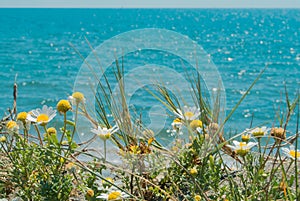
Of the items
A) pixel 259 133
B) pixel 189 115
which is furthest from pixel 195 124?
pixel 259 133

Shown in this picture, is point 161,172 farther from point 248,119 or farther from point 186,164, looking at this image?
point 248,119

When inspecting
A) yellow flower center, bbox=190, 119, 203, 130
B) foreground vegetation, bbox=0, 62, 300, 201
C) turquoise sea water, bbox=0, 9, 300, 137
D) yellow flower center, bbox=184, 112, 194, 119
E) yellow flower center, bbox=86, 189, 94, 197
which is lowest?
yellow flower center, bbox=86, 189, 94, 197

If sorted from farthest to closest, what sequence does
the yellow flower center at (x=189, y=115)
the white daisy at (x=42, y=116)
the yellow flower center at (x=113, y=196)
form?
the yellow flower center at (x=189, y=115) < the white daisy at (x=42, y=116) < the yellow flower center at (x=113, y=196)

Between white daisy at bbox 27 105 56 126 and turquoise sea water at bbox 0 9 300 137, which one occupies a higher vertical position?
turquoise sea water at bbox 0 9 300 137

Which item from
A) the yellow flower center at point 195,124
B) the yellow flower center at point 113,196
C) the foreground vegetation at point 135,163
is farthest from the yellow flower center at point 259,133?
the yellow flower center at point 113,196

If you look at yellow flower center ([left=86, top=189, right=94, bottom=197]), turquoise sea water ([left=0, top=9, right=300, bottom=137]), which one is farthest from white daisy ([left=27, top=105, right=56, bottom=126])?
turquoise sea water ([left=0, top=9, right=300, bottom=137])

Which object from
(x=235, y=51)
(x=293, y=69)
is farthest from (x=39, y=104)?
(x=235, y=51)

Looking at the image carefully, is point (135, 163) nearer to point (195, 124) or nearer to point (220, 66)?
point (195, 124)

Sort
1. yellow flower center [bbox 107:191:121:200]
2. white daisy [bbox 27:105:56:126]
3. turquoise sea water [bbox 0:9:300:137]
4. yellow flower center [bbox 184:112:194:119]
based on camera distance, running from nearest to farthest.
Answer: yellow flower center [bbox 107:191:121:200]
white daisy [bbox 27:105:56:126]
yellow flower center [bbox 184:112:194:119]
turquoise sea water [bbox 0:9:300:137]

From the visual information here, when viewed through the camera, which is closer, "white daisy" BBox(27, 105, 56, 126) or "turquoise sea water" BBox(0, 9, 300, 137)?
"white daisy" BBox(27, 105, 56, 126)

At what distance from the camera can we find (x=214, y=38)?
130 ft

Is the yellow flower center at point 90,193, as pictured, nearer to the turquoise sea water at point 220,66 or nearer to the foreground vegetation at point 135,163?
the foreground vegetation at point 135,163

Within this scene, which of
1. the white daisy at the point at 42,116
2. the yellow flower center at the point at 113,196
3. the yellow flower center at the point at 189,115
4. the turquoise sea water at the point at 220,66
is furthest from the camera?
the turquoise sea water at the point at 220,66

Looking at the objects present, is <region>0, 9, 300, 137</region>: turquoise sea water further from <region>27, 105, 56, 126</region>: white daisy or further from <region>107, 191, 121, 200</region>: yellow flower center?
<region>107, 191, 121, 200</region>: yellow flower center
